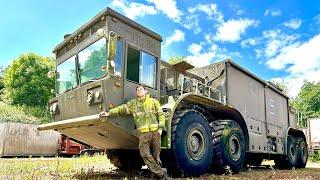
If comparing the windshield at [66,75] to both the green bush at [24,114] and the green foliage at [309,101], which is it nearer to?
the green bush at [24,114]

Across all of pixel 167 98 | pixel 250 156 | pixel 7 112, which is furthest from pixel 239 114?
pixel 7 112

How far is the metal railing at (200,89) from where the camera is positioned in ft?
28.6

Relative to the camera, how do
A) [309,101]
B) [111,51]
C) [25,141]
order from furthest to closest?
[309,101] < [25,141] < [111,51]

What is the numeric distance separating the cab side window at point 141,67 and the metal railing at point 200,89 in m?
1.37

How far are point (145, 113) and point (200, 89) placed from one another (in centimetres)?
310

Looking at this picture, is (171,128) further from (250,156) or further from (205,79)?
(250,156)

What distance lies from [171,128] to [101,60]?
6.23 feet

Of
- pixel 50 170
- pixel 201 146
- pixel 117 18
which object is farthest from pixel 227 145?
pixel 50 170

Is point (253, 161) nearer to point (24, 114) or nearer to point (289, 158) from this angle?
point (289, 158)

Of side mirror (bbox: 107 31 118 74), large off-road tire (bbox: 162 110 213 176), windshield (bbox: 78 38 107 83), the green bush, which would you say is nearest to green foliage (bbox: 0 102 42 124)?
the green bush

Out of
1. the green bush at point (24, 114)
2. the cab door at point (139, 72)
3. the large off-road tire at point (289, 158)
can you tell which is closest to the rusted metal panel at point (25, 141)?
the green bush at point (24, 114)

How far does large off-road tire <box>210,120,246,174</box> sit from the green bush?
27362 mm

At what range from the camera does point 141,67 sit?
7199 mm

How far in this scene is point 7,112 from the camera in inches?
1430
